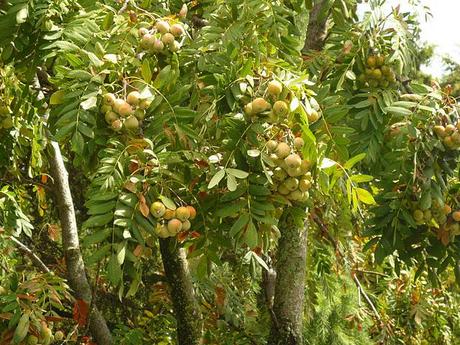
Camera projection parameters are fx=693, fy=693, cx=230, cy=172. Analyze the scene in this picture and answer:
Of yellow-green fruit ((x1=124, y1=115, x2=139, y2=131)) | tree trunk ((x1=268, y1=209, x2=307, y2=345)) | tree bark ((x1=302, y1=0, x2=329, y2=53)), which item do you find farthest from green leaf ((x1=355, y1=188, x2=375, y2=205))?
tree bark ((x1=302, y1=0, x2=329, y2=53))

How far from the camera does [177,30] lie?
1.77 meters

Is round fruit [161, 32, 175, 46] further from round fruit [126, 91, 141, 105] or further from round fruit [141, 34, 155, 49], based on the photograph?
round fruit [126, 91, 141, 105]

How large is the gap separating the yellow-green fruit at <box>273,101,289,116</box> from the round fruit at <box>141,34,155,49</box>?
0.39 meters

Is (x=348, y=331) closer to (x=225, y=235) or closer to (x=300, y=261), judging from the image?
(x=300, y=261)

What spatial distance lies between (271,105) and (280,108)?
0.14 feet

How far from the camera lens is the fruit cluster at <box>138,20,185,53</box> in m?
1.75

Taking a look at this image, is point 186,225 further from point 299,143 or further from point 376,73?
point 376,73

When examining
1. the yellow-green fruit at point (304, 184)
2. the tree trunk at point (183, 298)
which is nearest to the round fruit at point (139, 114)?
the yellow-green fruit at point (304, 184)

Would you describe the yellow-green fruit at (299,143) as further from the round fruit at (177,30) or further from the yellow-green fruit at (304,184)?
the round fruit at (177,30)

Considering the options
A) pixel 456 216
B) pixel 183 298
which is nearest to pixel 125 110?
pixel 183 298

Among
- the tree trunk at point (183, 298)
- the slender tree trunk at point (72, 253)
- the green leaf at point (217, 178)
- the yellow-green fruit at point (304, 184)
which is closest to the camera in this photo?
the green leaf at point (217, 178)

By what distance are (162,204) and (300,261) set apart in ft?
3.50

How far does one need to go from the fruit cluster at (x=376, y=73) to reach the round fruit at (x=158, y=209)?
112 cm

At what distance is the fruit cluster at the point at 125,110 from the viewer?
1591mm
